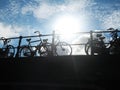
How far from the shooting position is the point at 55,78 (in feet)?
28.3

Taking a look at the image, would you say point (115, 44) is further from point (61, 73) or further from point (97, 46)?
point (61, 73)

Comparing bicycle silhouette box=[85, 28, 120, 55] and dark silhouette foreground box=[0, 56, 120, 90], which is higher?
bicycle silhouette box=[85, 28, 120, 55]

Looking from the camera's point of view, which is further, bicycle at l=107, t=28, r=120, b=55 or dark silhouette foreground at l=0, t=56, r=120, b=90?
bicycle at l=107, t=28, r=120, b=55

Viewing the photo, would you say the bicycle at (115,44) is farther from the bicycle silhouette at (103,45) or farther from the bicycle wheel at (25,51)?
the bicycle wheel at (25,51)

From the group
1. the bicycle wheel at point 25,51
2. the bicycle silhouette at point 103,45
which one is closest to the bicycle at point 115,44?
the bicycle silhouette at point 103,45

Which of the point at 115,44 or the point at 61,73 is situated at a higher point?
the point at 115,44

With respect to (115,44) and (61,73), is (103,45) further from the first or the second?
(61,73)

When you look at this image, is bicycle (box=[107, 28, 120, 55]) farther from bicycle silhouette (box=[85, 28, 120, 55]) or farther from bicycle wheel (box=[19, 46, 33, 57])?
bicycle wheel (box=[19, 46, 33, 57])

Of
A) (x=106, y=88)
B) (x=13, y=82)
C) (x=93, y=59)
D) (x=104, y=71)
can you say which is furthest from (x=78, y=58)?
(x=13, y=82)

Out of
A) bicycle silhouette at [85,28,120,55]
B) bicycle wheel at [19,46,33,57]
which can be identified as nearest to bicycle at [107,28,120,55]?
bicycle silhouette at [85,28,120,55]

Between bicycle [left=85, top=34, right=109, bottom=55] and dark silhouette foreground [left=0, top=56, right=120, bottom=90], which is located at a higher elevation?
bicycle [left=85, top=34, right=109, bottom=55]

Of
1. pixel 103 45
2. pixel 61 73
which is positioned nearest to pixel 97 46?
pixel 103 45

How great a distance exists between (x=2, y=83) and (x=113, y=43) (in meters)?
6.60

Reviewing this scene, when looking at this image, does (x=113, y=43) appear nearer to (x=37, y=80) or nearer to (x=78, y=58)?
(x=78, y=58)
